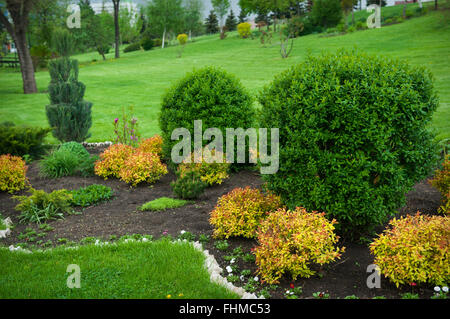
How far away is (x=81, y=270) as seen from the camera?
14.1ft

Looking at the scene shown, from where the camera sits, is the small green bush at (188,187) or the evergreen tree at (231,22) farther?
the evergreen tree at (231,22)

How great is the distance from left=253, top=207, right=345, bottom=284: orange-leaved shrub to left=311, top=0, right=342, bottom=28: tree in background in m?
39.5

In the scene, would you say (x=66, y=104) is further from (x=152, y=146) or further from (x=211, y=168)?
(x=211, y=168)

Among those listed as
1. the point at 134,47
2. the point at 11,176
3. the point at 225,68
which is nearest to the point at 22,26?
the point at 225,68

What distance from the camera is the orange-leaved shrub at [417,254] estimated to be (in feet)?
12.0

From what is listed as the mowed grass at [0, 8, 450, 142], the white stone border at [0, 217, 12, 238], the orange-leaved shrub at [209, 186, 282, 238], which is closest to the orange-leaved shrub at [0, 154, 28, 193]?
the white stone border at [0, 217, 12, 238]

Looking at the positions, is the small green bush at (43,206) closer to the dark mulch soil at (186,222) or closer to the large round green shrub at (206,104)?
the dark mulch soil at (186,222)

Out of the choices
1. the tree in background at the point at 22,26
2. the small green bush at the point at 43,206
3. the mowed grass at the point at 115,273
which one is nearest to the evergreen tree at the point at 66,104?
the small green bush at the point at 43,206

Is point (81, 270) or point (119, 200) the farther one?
point (119, 200)

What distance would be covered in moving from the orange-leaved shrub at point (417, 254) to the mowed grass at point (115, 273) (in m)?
1.61

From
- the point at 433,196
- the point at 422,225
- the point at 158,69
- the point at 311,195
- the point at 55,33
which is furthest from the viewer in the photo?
the point at 158,69
